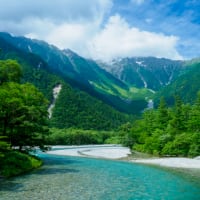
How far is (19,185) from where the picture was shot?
121ft

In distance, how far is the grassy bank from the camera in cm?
4395

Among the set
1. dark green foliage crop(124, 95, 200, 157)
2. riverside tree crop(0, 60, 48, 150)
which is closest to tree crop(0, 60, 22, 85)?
riverside tree crop(0, 60, 48, 150)

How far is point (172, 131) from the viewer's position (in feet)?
306

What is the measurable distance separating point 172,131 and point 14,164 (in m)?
54.9

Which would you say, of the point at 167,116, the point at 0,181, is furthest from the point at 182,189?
the point at 167,116

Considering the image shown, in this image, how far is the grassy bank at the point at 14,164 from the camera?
1730 inches

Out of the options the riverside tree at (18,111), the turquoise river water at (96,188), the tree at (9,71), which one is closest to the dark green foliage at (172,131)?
the riverside tree at (18,111)

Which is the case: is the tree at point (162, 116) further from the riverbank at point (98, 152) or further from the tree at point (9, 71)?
the tree at point (9, 71)

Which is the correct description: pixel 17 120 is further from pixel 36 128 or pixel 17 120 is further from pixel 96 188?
pixel 96 188

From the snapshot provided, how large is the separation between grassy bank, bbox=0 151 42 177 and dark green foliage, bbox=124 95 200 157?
42156 millimetres

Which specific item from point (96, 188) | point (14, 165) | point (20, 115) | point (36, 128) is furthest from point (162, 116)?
point (96, 188)

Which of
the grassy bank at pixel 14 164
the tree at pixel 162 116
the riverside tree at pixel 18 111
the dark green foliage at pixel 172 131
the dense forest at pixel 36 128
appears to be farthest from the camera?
the tree at pixel 162 116

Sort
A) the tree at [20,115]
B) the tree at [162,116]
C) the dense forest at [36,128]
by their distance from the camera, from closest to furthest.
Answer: the dense forest at [36,128] < the tree at [20,115] < the tree at [162,116]

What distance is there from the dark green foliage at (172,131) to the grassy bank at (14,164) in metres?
42.2
